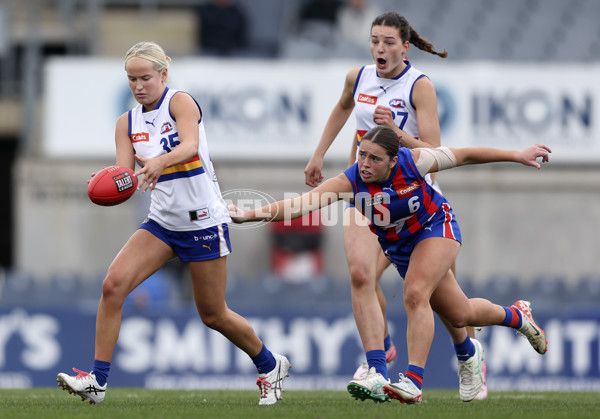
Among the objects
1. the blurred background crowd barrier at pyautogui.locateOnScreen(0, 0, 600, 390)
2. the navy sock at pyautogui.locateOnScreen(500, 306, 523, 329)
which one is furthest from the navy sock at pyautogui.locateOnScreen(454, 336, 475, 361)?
the blurred background crowd barrier at pyautogui.locateOnScreen(0, 0, 600, 390)

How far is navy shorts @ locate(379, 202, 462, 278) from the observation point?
6.48 m

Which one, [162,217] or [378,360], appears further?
[378,360]

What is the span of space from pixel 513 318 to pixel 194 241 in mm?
2329

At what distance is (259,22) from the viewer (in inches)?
742

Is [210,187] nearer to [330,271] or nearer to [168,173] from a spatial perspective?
[168,173]

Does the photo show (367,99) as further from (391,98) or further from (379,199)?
(379,199)

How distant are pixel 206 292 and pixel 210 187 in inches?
26.2

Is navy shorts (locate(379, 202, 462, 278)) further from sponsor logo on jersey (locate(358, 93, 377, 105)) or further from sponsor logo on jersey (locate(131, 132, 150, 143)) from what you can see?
sponsor logo on jersey (locate(131, 132, 150, 143))

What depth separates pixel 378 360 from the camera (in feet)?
21.5

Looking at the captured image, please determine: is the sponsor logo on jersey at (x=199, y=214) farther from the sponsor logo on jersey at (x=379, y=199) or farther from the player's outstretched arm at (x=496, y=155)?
the player's outstretched arm at (x=496, y=155)

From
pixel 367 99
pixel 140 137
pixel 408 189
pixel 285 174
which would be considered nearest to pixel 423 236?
pixel 408 189

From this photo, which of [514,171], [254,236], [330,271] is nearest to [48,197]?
[254,236]

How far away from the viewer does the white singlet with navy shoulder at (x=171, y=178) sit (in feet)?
20.7

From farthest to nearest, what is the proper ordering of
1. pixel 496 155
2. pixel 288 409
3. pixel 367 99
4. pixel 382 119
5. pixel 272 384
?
pixel 367 99 < pixel 272 384 < pixel 382 119 < pixel 496 155 < pixel 288 409
